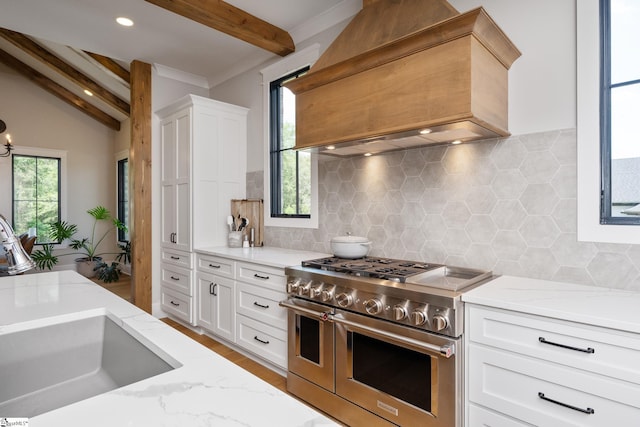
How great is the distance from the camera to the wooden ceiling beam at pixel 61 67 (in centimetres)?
520

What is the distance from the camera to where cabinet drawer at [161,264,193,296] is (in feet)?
11.6

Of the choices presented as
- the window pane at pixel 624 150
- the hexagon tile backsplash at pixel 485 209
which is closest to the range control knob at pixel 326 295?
the hexagon tile backsplash at pixel 485 209

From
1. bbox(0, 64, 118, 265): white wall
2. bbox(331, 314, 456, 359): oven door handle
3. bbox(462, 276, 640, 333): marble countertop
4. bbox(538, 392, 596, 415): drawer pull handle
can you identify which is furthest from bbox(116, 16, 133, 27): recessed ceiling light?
bbox(0, 64, 118, 265): white wall

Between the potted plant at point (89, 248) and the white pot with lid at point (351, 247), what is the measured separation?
5.33 meters

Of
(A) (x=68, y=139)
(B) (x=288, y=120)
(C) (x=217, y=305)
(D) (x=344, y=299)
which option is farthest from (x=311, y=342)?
(A) (x=68, y=139)

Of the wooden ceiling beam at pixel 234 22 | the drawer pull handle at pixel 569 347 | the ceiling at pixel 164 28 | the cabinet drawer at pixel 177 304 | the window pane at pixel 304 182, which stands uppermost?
the ceiling at pixel 164 28

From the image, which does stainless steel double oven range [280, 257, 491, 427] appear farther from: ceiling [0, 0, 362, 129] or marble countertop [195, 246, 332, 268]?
ceiling [0, 0, 362, 129]

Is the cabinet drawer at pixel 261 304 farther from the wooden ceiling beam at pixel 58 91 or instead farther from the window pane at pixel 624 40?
the wooden ceiling beam at pixel 58 91

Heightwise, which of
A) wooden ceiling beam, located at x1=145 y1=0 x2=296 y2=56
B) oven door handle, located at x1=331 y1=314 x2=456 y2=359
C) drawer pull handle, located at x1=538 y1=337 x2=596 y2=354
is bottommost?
oven door handle, located at x1=331 y1=314 x2=456 y2=359

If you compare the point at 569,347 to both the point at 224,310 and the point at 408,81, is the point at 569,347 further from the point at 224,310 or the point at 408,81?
the point at 224,310

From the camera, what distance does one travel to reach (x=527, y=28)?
77.9 inches

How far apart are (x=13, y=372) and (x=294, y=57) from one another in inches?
120

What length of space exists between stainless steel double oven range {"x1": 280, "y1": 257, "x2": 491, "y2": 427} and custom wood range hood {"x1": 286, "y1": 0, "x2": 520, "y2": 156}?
0.79m

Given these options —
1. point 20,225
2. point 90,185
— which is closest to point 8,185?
point 20,225
